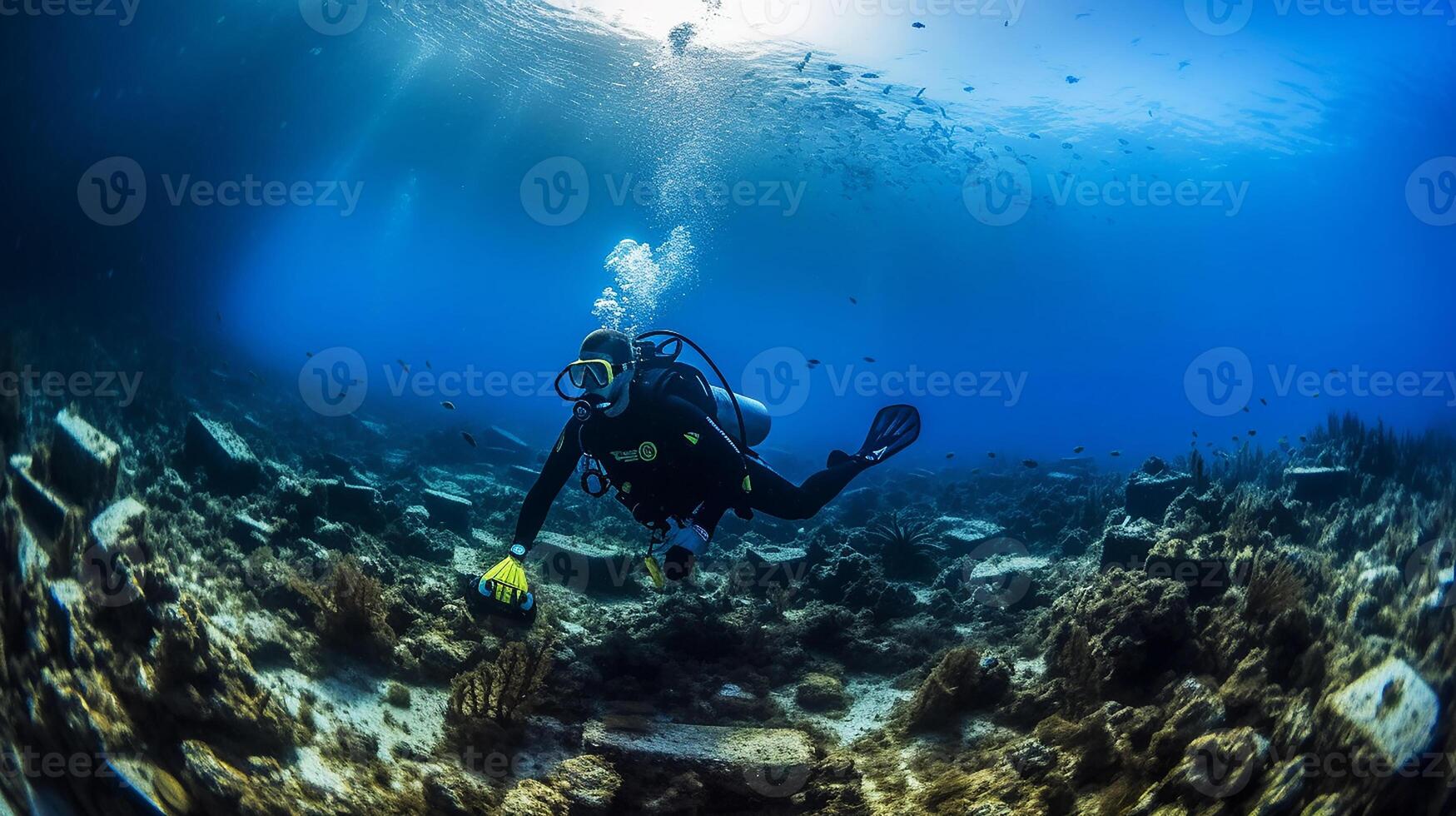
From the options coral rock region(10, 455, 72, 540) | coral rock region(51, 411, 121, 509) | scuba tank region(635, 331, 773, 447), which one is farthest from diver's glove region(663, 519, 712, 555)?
coral rock region(51, 411, 121, 509)

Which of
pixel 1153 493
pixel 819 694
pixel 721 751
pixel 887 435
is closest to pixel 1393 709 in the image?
pixel 721 751

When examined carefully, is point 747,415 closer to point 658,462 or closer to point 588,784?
point 658,462

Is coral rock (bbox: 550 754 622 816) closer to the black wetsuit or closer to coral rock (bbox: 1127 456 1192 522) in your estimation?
the black wetsuit

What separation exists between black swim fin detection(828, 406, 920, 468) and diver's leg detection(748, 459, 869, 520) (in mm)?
575

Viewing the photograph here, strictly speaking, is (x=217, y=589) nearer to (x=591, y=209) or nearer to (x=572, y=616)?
(x=572, y=616)

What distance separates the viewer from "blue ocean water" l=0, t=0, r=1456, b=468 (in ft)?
44.5

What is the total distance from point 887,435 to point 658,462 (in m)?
3.38

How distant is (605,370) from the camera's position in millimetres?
5285

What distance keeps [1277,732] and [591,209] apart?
3937cm

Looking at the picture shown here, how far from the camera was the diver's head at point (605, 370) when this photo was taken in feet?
17.2

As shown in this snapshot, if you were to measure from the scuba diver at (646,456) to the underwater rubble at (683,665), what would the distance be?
0.91 metres

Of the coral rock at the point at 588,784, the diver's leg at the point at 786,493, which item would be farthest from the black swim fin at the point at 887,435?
the coral rock at the point at 588,784

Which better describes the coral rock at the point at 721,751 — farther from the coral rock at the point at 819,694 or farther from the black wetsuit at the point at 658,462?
the black wetsuit at the point at 658,462

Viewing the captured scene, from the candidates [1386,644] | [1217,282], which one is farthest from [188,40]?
[1217,282]
